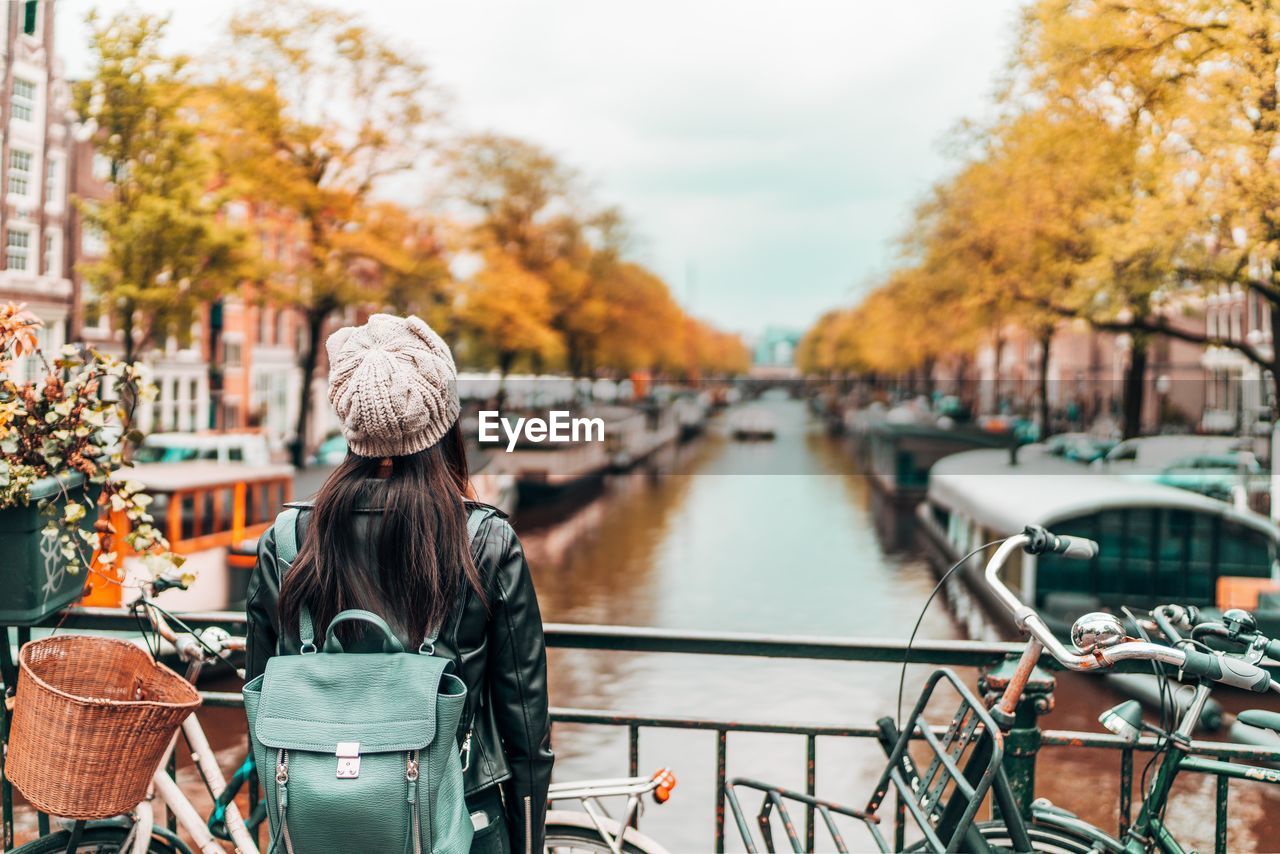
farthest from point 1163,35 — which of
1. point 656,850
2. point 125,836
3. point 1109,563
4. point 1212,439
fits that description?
point 1109,563

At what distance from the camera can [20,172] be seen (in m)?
7.40

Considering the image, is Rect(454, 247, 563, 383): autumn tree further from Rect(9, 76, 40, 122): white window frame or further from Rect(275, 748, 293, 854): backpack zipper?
Rect(275, 748, 293, 854): backpack zipper

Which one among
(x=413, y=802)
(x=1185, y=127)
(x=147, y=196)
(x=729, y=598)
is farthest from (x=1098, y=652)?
(x=729, y=598)

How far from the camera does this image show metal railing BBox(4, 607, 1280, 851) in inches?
91.2

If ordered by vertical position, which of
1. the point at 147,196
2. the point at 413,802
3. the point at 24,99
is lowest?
the point at 413,802

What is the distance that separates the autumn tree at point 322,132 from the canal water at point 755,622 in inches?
255

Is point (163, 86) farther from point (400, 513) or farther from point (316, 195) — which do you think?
point (400, 513)

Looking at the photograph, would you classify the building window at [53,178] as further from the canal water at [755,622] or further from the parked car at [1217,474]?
the parked car at [1217,474]

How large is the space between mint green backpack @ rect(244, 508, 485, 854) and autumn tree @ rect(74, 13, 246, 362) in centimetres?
950

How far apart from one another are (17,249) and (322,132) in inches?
512

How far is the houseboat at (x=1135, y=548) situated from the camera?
11914 millimetres

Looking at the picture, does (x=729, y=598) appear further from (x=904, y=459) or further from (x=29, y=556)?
(x=29, y=556)

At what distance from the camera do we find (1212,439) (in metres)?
10.3

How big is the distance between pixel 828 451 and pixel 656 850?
81.4 feet
